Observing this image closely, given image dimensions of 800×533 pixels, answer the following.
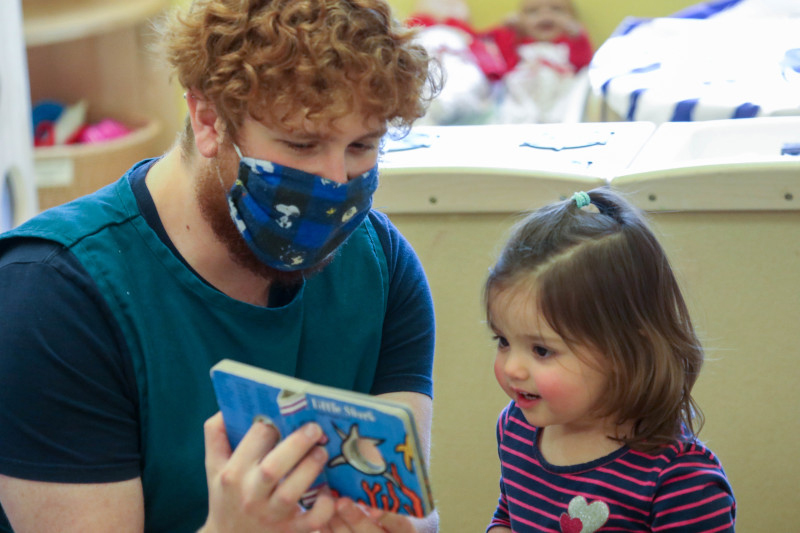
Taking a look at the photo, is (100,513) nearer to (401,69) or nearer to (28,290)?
(28,290)

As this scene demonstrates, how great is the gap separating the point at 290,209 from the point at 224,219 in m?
0.09

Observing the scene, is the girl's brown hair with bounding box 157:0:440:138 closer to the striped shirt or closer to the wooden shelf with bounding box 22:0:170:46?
the striped shirt

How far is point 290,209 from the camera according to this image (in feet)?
3.01

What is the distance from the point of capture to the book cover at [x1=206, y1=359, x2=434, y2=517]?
710 millimetres

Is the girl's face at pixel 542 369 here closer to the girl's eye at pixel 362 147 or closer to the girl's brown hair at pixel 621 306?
the girl's brown hair at pixel 621 306

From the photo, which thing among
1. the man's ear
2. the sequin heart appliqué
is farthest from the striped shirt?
the man's ear

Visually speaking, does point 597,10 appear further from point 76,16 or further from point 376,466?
point 376,466

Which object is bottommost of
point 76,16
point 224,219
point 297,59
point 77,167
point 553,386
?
point 77,167

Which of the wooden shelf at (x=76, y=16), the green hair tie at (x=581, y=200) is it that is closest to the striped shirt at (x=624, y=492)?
the green hair tie at (x=581, y=200)

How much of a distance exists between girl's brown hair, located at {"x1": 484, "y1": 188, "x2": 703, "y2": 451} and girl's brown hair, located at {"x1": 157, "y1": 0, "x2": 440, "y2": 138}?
0.22 m

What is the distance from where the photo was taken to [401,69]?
0.92m

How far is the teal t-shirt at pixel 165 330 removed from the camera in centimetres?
93

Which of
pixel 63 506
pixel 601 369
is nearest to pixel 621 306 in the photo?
pixel 601 369

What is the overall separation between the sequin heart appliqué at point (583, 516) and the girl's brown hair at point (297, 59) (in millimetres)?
446
